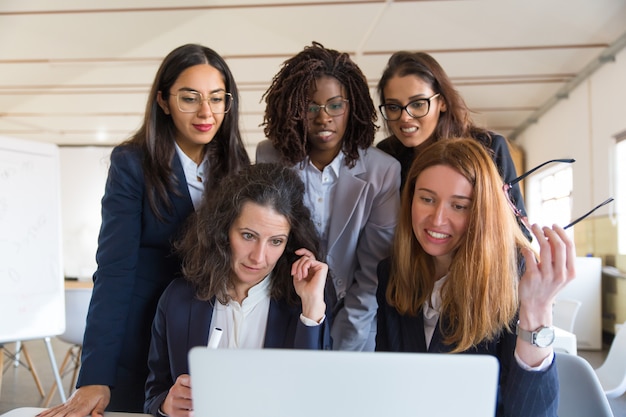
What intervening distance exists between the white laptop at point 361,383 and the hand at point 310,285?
0.66 meters

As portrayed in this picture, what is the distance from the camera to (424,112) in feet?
6.26

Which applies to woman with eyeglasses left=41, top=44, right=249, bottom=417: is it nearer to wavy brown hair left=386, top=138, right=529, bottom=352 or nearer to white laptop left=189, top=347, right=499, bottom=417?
wavy brown hair left=386, top=138, right=529, bottom=352

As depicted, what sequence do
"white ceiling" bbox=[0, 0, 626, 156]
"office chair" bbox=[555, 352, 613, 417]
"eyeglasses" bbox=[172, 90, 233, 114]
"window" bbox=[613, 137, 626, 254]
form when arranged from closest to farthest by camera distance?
"office chair" bbox=[555, 352, 613, 417] < "eyeglasses" bbox=[172, 90, 233, 114] < "white ceiling" bbox=[0, 0, 626, 156] < "window" bbox=[613, 137, 626, 254]

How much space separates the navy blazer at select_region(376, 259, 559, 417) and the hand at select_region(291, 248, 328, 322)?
0.22m

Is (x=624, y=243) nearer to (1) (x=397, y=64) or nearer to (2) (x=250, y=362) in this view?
(1) (x=397, y=64)

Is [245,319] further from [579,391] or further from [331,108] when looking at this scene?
[579,391]

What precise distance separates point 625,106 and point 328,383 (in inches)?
209

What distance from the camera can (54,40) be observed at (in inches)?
209

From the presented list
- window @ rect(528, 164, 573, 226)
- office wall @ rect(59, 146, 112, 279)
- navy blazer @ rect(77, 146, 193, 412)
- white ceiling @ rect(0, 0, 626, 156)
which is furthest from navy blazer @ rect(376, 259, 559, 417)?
office wall @ rect(59, 146, 112, 279)

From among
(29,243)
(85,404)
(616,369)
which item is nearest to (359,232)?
(85,404)

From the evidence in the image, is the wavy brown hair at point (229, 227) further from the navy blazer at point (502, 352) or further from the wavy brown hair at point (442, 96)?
the wavy brown hair at point (442, 96)

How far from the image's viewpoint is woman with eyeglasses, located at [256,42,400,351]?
1.69 metres

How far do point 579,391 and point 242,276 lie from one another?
93 centimetres

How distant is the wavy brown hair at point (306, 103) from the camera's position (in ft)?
5.50
